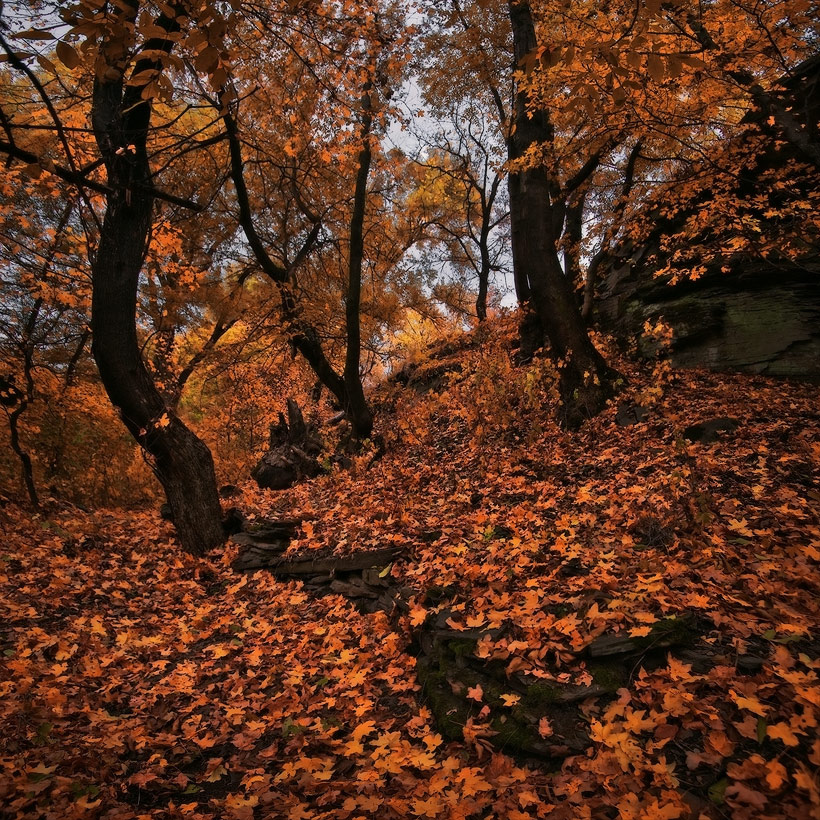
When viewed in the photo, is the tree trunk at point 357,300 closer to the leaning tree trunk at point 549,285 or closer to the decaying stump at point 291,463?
the decaying stump at point 291,463

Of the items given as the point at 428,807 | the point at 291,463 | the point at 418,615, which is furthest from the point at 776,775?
the point at 291,463

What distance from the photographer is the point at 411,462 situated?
809 centimetres

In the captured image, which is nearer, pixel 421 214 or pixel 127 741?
pixel 127 741

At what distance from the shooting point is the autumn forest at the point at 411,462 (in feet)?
8.05

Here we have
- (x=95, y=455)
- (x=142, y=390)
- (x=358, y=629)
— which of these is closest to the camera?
(x=358, y=629)

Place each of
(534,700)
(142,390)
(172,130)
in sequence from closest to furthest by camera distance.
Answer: (534,700) < (142,390) < (172,130)

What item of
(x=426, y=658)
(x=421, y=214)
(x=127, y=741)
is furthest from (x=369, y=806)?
(x=421, y=214)

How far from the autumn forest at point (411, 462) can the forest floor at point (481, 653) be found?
0.08 ft

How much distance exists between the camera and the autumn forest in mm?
2453

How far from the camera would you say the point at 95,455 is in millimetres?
10352

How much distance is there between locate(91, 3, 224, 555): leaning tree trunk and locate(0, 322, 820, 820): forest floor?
0.71 metres

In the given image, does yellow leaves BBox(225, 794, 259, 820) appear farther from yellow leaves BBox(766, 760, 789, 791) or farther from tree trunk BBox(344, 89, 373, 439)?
tree trunk BBox(344, 89, 373, 439)

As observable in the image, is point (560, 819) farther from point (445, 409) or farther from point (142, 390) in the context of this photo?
point (445, 409)

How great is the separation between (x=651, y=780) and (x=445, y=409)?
27.7ft
